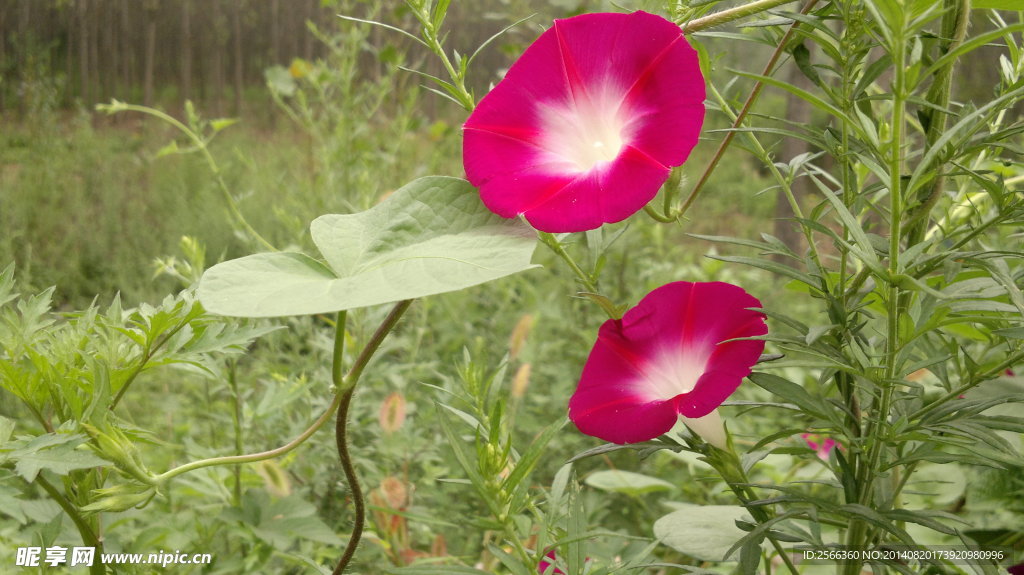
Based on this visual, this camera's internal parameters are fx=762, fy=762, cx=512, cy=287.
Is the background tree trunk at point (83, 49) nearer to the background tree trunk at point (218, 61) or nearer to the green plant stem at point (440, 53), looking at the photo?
the background tree trunk at point (218, 61)

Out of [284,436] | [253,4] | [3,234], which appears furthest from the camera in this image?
[253,4]

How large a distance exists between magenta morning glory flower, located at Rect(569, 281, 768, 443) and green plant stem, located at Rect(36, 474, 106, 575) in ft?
0.94

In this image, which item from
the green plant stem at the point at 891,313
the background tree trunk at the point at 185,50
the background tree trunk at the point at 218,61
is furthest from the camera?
the background tree trunk at the point at 218,61

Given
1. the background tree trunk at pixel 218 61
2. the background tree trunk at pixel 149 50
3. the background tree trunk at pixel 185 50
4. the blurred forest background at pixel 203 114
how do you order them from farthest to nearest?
the background tree trunk at pixel 218 61
the background tree trunk at pixel 185 50
the background tree trunk at pixel 149 50
the blurred forest background at pixel 203 114

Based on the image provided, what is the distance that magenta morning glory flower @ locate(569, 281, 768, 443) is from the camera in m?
0.40

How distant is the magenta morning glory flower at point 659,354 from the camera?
1.31 feet

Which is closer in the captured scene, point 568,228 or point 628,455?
point 568,228

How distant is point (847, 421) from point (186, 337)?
398 mm

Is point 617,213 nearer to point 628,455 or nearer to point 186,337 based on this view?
point 186,337

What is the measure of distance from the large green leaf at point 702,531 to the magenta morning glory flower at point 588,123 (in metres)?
0.25

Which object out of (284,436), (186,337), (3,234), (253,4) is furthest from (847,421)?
(253,4)

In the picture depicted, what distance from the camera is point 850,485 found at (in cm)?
42

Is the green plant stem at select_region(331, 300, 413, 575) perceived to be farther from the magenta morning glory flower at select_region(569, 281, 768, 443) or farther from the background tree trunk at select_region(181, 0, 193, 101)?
the background tree trunk at select_region(181, 0, 193, 101)

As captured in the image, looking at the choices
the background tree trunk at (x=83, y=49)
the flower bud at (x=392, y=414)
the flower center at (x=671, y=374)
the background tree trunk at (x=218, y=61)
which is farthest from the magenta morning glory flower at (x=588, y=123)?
the background tree trunk at (x=218, y=61)
